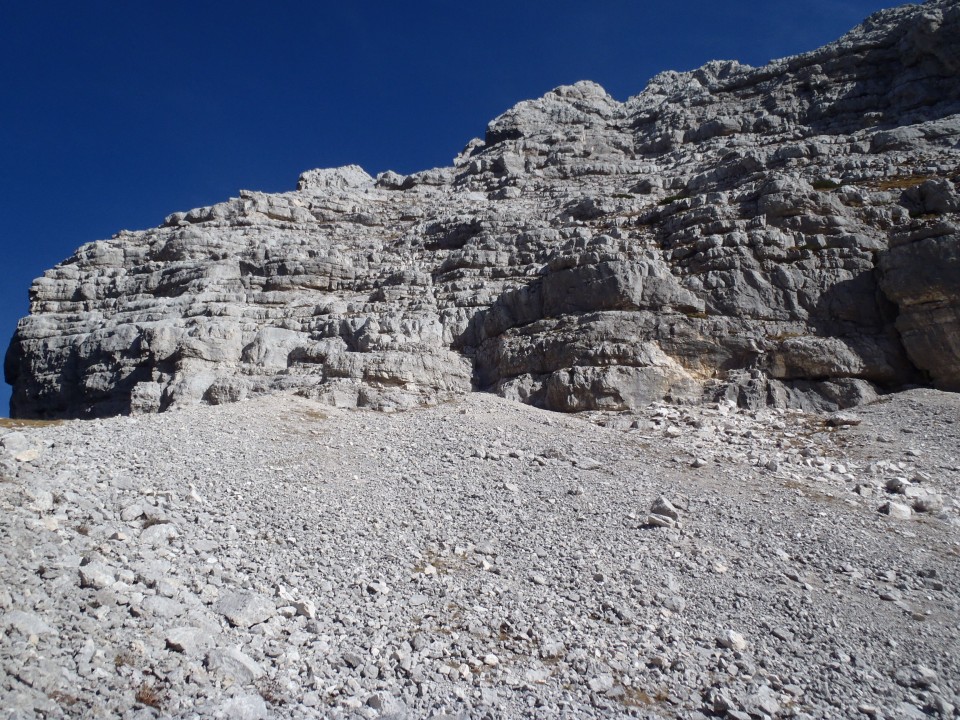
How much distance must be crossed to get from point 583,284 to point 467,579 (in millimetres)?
18470

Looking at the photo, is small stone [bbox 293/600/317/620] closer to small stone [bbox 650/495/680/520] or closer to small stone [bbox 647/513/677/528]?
small stone [bbox 647/513/677/528]

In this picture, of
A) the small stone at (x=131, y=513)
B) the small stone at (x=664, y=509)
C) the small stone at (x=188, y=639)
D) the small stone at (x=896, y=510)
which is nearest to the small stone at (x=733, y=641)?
the small stone at (x=664, y=509)

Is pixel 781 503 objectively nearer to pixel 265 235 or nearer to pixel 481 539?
pixel 481 539

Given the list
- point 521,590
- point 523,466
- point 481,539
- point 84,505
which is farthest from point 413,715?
point 523,466

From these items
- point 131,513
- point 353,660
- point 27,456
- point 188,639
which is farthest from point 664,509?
point 27,456

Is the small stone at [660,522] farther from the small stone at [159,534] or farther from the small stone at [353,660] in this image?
the small stone at [159,534]

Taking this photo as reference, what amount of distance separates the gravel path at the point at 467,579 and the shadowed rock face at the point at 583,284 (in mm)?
6872

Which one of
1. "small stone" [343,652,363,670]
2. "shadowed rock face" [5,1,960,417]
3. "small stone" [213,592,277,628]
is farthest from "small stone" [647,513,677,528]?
"shadowed rock face" [5,1,960,417]

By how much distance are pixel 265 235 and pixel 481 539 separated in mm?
32423

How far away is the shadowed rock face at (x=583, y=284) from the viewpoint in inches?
910

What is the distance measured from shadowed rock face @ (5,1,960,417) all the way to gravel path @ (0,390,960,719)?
6.87 m

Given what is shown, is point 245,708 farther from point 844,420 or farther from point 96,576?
point 844,420

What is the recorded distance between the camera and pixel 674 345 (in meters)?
24.2

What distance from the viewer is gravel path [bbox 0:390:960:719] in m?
7.00
